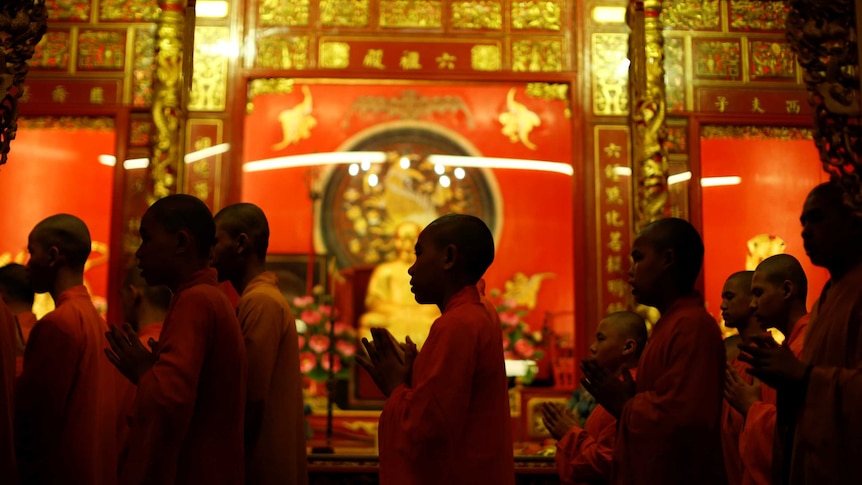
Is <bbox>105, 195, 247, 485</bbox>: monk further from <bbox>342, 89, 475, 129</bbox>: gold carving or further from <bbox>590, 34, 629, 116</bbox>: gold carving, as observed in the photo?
<bbox>342, 89, 475, 129</bbox>: gold carving

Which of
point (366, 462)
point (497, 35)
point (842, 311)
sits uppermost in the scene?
point (497, 35)

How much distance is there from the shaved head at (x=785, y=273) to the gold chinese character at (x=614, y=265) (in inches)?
132

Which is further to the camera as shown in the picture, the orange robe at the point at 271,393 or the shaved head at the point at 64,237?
the shaved head at the point at 64,237

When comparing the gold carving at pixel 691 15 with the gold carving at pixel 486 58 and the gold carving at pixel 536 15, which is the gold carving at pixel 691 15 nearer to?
the gold carving at pixel 536 15

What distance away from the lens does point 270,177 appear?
26.4 feet

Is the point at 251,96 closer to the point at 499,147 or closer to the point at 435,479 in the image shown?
the point at 499,147

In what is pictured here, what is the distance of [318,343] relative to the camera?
6.43 m

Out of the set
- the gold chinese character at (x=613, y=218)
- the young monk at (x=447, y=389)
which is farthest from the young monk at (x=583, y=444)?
the gold chinese character at (x=613, y=218)

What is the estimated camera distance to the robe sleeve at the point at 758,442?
3332mm

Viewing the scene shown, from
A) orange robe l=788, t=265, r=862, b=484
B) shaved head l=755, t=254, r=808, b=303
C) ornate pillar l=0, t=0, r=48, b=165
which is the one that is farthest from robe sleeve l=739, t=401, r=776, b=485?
ornate pillar l=0, t=0, r=48, b=165

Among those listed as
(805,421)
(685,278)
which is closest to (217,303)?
(685,278)

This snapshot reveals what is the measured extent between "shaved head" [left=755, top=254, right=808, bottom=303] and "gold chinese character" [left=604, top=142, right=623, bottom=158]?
357 centimetres

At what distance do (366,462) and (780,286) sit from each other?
8.46 ft

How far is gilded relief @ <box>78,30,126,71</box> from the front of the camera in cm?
732
